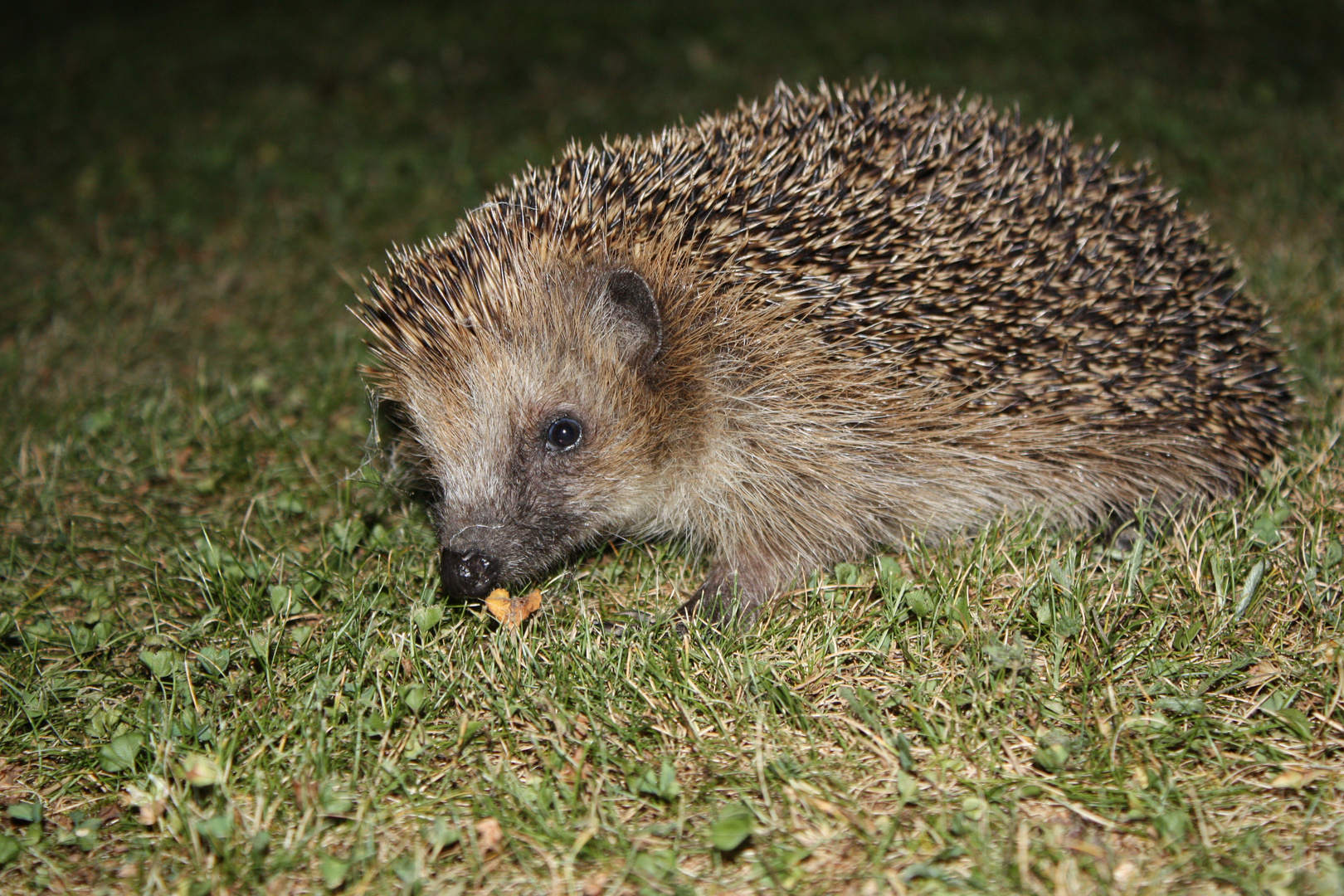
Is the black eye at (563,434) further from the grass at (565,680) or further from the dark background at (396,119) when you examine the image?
the dark background at (396,119)

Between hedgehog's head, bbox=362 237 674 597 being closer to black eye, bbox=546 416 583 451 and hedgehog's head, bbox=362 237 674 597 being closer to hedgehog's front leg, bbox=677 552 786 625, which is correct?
black eye, bbox=546 416 583 451

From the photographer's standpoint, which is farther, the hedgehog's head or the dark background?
the dark background

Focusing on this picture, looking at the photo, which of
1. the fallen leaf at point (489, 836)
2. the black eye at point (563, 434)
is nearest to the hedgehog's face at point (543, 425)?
the black eye at point (563, 434)

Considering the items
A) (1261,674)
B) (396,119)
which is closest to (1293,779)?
(1261,674)

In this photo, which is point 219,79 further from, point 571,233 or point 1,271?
point 571,233

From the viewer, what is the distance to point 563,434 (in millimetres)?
3041

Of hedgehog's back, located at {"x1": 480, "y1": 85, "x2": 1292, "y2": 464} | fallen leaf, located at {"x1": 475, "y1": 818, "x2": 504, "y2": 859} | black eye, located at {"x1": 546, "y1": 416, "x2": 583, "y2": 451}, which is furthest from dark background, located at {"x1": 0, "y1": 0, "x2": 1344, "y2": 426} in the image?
fallen leaf, located at {"x1": 475, "y1": 818, "x2": 504, "y2": 859}

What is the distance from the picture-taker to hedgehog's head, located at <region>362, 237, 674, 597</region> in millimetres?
2973

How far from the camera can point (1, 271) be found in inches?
219

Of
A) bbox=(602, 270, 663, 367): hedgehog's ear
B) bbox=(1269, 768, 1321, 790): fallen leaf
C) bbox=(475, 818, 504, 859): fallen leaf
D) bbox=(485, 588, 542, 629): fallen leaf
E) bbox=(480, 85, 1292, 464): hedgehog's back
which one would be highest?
bbox=(480, 85, 1292, 464): hedgehog's back

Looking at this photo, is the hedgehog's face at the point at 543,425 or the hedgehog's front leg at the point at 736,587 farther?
the hedgehog's front leg at the point at 736,587

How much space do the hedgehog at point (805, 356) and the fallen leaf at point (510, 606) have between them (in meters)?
0.04

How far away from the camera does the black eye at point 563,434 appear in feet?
9.96

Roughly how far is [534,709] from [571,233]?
51.5 inches
